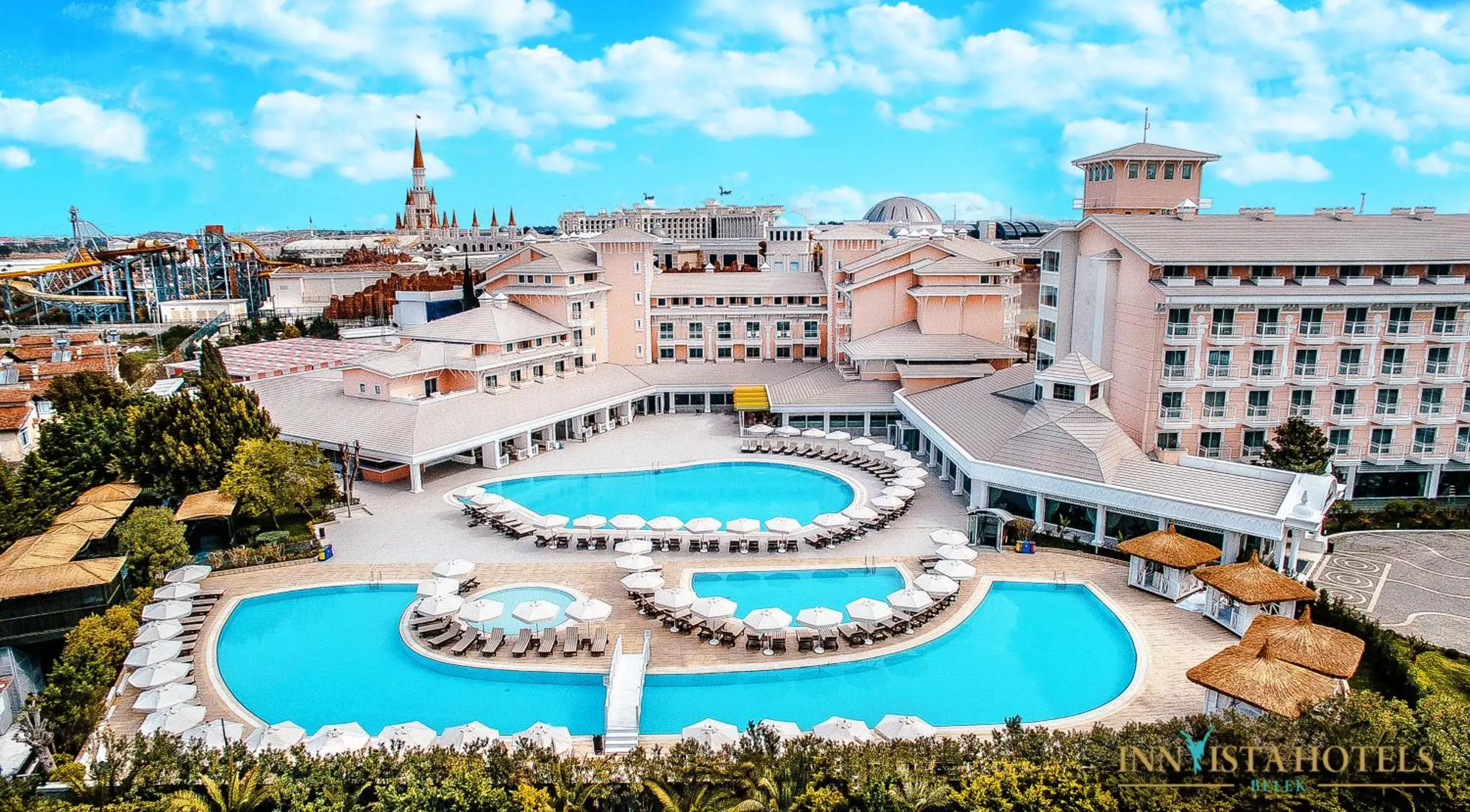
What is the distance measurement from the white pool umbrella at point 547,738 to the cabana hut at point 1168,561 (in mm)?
17411

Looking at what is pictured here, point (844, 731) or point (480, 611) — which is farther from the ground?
point (480, 611)

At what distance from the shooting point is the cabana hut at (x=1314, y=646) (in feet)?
59.2

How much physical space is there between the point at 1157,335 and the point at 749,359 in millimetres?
27148

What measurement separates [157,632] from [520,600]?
9431 millimetres

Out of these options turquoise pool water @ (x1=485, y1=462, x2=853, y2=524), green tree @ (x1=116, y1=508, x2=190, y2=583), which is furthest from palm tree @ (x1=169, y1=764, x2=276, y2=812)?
turquoise pool water @ (x1=485, y1=462, x2=853, y2=524)

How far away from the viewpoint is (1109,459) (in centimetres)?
2906

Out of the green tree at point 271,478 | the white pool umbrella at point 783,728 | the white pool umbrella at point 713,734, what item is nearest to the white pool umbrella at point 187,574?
the green tree at point 271,478

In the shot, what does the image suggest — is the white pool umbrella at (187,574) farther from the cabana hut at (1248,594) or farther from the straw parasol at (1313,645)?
the cabana hut at (1248,594)

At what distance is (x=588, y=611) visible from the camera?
23.2 meters

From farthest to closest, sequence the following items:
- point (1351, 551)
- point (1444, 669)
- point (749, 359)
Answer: point (749, 359)
point (1351, 551)
point (1444, 669)


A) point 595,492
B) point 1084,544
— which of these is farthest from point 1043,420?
point 595,492

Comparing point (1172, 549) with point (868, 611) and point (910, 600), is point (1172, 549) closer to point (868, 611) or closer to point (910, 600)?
point (910, 600)

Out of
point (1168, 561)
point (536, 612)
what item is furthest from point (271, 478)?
point (1168, 561)

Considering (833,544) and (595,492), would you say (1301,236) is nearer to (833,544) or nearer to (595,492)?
(833,544)
